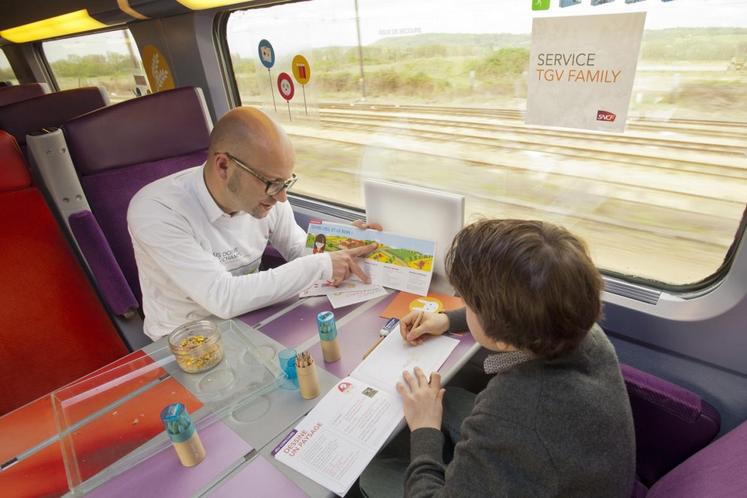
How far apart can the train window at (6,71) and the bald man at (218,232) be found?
16.4 feet

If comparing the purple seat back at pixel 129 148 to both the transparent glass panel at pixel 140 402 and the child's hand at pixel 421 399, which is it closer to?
the transparent glass panel at pixel 140 402

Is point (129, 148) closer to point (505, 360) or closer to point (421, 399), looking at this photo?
point (421, 399)

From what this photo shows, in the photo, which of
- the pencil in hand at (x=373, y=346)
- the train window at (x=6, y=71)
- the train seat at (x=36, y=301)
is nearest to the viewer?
the pencil in hand at (x=373, y=346)

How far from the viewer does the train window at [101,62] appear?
351 centimetres

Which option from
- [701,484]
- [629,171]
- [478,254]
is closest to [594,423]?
[701,484]

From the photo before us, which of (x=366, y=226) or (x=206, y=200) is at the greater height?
(x=206, y=200)

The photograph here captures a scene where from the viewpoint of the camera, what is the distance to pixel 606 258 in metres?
1.79

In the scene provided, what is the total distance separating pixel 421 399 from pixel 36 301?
5.30ft

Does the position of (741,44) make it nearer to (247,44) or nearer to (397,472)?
(397,472)

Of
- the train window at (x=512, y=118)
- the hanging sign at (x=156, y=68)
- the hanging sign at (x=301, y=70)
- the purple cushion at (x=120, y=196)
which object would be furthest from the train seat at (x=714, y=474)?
the hanging sign at (x=156, y=68)

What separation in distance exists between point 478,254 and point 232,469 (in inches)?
29.1

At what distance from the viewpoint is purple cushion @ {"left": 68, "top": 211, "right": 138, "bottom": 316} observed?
180 cm

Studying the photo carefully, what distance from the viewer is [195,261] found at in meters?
1.49

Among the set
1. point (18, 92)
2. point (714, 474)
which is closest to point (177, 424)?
point (714, 474)
